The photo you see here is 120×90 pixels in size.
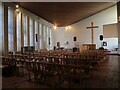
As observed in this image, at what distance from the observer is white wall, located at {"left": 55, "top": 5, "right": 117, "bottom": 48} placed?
18.5m

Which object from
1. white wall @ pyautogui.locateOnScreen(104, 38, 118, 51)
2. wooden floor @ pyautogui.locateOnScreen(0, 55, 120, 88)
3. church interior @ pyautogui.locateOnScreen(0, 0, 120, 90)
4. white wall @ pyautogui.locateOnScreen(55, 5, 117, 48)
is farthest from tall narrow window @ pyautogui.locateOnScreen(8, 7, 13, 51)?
white wall @ pyautogui.locateOnScreen(104, 38, 118, 51)

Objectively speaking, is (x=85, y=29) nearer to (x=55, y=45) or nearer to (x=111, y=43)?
(x=111, y=43)

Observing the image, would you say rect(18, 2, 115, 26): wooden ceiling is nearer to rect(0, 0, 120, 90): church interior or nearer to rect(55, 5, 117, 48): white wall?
rect(0, 0, 120, 90): church interior

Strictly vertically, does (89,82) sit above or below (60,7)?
below

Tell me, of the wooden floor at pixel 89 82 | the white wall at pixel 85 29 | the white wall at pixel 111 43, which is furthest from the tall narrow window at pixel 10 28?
the white wall at pixel 111 43

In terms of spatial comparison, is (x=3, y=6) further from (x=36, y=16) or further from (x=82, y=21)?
(x=82, y=21)

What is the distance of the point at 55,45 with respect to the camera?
894 inches

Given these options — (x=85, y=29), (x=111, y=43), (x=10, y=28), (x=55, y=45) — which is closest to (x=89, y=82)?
(x=10, y=28)

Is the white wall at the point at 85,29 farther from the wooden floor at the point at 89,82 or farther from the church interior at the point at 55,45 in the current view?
the wooden floor at the point at 89,82

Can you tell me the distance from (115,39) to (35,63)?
48.0ft

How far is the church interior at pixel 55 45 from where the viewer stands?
4.84 m

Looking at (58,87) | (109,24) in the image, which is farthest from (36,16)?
(58,87)

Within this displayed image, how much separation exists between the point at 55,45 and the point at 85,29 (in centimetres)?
495

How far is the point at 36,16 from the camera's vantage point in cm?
1602
